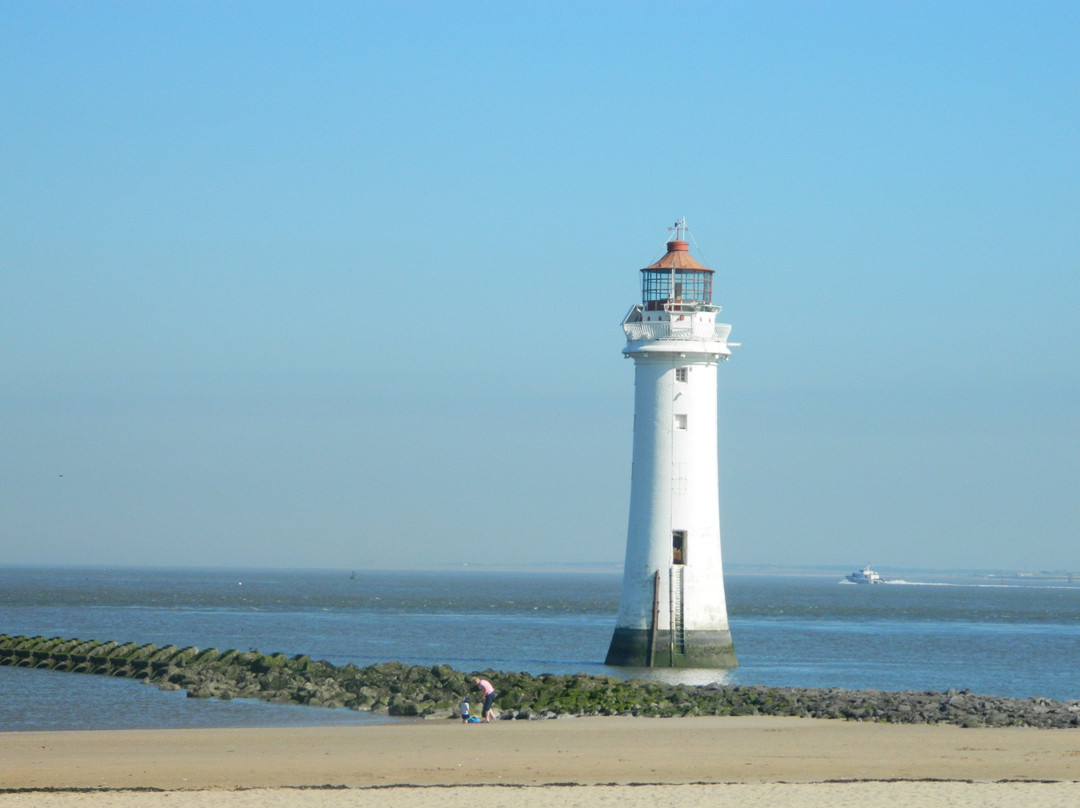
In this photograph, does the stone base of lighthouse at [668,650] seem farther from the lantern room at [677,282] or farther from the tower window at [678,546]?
the lantern room at [677,282]

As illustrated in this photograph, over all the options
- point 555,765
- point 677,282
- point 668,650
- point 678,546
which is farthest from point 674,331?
point 555,765

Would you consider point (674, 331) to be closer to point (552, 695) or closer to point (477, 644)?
point (552, 695)

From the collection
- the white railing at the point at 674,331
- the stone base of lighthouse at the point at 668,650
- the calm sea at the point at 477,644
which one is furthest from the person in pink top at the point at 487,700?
the white railing at the point at 674,331

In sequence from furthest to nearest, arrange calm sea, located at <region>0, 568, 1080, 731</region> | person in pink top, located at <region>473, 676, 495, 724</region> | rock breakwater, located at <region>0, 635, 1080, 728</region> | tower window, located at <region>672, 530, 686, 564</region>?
1. tower window, located at <region>672, 530, 686, 564</region>
2. calm sea, located at <region>0, 568, 1080, 731</region>
3. rock breakwater, located at <region>0, 635, 1080, 728</region>
4. person in pink top, located at <region>473, 676, 495, 724</region>

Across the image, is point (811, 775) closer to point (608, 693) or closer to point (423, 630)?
point (608, 693)

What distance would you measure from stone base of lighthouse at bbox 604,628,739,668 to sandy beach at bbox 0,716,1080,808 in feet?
20.6

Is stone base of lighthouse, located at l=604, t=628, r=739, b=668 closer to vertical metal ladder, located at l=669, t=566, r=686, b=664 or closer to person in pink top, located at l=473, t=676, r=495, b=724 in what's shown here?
vertical metal ladder, located at l=669, t=566, r=686, b=664

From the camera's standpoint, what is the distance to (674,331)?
1200 inches

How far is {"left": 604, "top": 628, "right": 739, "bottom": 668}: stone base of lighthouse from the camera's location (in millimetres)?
29859

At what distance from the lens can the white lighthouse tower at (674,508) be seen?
98.3 feet

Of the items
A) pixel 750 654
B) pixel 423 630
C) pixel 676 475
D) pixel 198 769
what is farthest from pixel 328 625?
pixel 198 769

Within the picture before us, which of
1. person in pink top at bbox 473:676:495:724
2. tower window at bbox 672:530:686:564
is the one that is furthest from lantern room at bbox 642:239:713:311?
person in pink top at bbox 473:676:495:724

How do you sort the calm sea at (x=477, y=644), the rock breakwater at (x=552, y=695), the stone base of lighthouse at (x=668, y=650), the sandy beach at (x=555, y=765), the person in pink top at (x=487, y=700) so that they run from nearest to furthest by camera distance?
1. the sandy beach at (x=555, y=765)
2. the person in pink top at (x=487, y=700)
3. the rock breakwater at (x=552, y=695)
4. the calm sea at (x=477, y=644)
5. the stone base of lighthouse at (x=668, y=650)

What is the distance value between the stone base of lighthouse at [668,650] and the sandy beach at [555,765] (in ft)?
20.6
